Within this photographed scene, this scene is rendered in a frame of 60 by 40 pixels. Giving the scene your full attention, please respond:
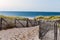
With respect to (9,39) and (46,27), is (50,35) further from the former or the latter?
(9,39)

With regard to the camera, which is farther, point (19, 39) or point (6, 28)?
point (6, 28)

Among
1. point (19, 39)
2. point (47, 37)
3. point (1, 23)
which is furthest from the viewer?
point (1, 23)

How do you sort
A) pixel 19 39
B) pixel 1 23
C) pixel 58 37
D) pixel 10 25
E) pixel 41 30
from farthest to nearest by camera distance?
pixel 10 25 → pixel 1 23 → pixel 19 39 → pixel 41 30 → pixel 58 37

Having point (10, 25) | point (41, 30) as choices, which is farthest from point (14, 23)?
point (41, 30)

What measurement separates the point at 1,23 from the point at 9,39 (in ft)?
12.7

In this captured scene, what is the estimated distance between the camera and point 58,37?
6613 millimetres

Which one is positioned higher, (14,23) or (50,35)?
(50,35)

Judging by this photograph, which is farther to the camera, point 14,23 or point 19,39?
point 14,23

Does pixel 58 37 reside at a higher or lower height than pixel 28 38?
higher

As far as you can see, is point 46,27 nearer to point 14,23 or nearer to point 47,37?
point 47,37

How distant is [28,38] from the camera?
8.62 m

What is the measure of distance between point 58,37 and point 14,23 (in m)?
7.06

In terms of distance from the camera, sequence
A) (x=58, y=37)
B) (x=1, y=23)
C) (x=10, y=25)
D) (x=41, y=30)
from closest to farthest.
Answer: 1. (x=58, y=37)
2. (x=41, y=30)
3. (x=1, y=23)
4. (x=10, y=25)

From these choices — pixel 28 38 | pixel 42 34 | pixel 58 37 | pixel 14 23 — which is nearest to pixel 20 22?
pixel 14 23
